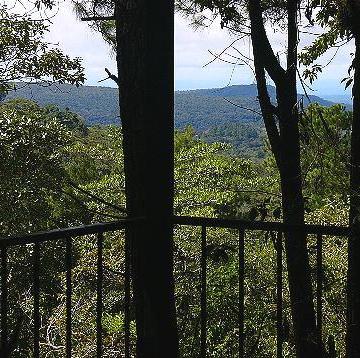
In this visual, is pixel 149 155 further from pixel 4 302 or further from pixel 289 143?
pixel 289 143

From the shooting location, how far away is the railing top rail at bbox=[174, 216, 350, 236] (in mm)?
1739

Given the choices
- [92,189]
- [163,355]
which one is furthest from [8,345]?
[92,189]

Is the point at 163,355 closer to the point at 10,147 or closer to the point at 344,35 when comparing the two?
the point at 344,35

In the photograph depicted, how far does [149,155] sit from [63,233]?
396mm

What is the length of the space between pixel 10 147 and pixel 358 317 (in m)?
7.43

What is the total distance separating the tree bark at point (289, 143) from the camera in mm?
3223

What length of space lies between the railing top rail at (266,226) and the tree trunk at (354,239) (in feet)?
0.18

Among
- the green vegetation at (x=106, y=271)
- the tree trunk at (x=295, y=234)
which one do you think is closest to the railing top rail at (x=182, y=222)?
the tree trunk at (x=295, y=234)

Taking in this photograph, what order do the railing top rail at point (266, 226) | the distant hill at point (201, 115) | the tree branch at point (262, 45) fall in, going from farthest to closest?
the distant hill at point (201, 115) < the tree branch at point (262, 45) < the railing top rail at point (266, 226)

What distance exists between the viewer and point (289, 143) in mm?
3535

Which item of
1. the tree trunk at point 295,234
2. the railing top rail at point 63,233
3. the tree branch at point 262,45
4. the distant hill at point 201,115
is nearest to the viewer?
the railing top rail at point 63,233

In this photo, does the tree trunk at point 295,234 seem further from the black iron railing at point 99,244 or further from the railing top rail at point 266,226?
the railing top rail at point 266,226

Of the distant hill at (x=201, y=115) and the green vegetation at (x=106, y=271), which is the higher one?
the distant hill at (x=201, y=115)

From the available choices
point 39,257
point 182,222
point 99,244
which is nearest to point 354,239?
point 182,222
